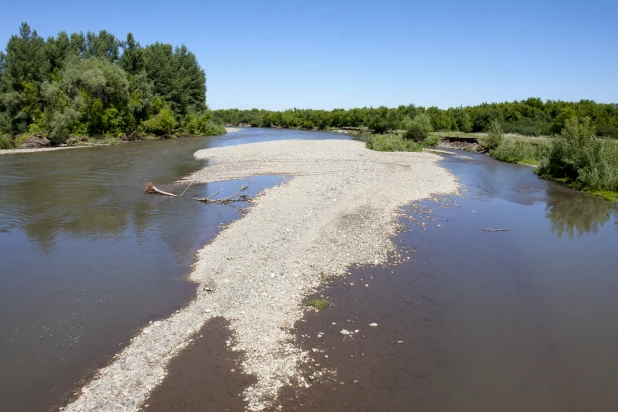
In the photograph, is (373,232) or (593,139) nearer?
(373,232)

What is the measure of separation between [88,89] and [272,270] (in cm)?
6465

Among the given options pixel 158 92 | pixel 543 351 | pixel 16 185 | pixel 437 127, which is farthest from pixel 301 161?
pixel 437 127

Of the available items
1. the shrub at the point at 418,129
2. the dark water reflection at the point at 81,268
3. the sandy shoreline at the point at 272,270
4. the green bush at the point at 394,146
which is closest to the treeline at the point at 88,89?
the dark water reflection at the point at 81,268

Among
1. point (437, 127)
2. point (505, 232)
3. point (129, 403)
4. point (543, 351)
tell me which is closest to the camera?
point (129, 403)

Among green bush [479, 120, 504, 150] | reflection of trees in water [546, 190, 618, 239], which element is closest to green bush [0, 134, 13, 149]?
reflection of trees in water [546, 190, 618, 239]

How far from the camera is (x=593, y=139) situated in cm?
3416

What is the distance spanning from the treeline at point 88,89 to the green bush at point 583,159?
6158cm

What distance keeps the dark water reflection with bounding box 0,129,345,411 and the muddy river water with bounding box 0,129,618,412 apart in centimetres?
6

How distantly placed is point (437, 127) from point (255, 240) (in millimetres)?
88542

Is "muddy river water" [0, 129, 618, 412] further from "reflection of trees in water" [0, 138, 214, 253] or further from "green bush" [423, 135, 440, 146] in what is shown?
"green bush" [423, 135, 440, 146]

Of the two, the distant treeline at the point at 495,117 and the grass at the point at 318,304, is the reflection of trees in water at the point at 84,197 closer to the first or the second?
the grass at the point at 318,304

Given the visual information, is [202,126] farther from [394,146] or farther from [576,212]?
[576,212]

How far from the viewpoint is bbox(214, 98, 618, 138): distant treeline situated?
71000 millimetres

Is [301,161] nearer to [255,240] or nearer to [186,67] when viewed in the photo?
[255,240]
